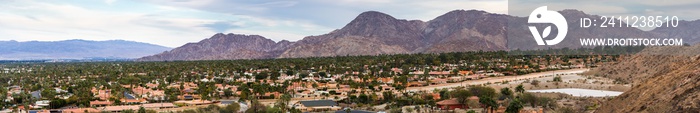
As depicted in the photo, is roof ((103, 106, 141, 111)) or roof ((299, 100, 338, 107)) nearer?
roof ((103, 106, 141, 111))

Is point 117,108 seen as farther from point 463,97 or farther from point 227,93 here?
point 463,97

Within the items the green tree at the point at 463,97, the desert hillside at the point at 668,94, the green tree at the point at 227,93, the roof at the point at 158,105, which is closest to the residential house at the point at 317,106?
the green tree at the point at 463,97

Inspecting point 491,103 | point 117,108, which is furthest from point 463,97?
point 117,108

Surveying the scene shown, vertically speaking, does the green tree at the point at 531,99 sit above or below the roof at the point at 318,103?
above

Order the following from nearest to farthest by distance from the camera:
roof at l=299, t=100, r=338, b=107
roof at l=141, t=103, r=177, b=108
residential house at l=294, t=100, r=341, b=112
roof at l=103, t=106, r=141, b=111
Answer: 1. residential house at l=294, t=100, r=341, b=112
2. roof at l=103, t=106, r=141, b=111
3. roof at l=141, t=103, r=177, b=108
4. roof at l=299, t=100, r=338, b=107

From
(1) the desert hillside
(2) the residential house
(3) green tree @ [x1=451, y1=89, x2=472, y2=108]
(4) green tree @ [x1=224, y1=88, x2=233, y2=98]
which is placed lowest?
(2) the residential house

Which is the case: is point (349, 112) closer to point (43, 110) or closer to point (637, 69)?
point (43, 110)

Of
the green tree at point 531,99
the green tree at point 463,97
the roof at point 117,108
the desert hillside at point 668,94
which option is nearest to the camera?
the desert hillside at point 668,94

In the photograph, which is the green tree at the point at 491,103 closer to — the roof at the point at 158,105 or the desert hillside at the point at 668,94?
the desert hillside at the point at 668,94

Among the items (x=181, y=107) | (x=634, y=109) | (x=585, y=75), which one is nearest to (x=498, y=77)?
(x=585, y=75)

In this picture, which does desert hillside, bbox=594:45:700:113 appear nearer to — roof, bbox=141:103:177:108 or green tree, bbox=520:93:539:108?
green tree, bbox=520:93:539:108

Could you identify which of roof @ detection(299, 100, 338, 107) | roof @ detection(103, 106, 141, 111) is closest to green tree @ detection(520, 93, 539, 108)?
roof @ detection(299, 100, 338, 107)
